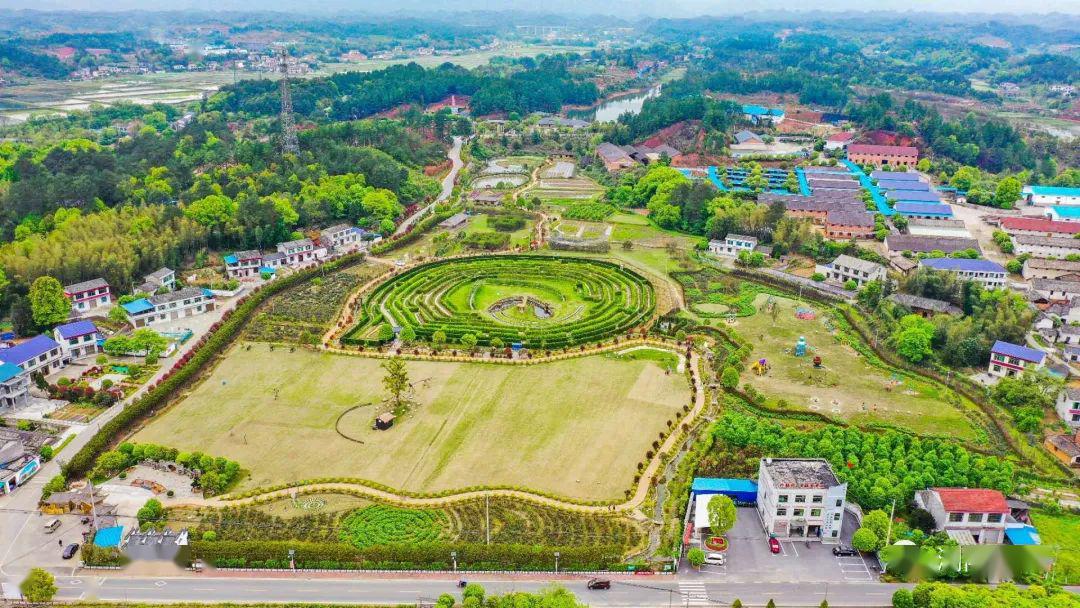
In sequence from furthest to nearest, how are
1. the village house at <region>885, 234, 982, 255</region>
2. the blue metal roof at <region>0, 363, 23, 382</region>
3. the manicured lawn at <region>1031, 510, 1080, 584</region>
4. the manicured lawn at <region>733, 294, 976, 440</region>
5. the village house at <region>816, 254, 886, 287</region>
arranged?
the village house at <region>885, 234, 982, 255</region>
the village house at <region>816, 254, 886, 287</region>
the blue metal roof at <region>0, 363, 23, 382</region>
the manicured lawn at <region>733, 294, 976, 440</region>
the manicured lawn at <region>1031, 510, 1080, 584</region>

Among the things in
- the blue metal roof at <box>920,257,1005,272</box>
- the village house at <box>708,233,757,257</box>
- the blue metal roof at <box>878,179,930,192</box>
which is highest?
the blue metal roof at <box>878,179,930,192</box>

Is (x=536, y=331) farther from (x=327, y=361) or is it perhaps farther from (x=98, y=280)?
(x=98, y=280)

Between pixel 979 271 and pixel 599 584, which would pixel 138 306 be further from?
pixel 979 271

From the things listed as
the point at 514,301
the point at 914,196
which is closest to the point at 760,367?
the point at 514,301

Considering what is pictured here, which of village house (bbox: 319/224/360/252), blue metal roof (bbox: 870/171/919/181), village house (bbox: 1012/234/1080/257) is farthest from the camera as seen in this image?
blue metal roof (bbox: 870/171/919/181)

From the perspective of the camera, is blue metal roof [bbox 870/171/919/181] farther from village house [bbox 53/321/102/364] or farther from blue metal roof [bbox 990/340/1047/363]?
village house [bbox 53/321/102/364]

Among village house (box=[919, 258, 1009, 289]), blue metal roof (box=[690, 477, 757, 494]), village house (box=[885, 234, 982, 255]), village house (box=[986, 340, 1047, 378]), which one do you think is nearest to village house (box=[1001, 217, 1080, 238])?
village house (box=[885, 234, 982, 255])
